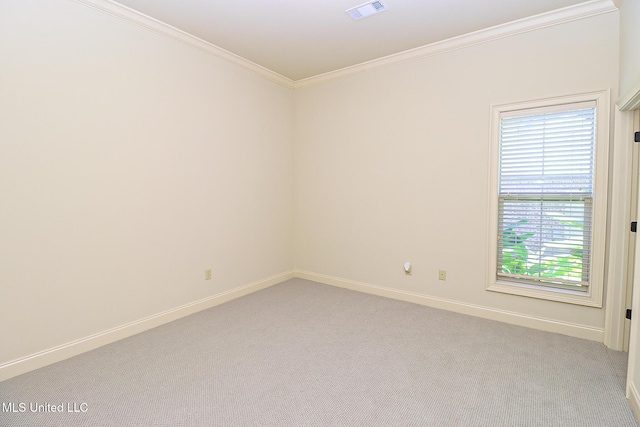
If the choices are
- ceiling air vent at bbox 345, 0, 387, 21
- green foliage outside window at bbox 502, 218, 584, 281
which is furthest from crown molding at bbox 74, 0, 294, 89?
green foliage outside window at bbox 502, 218, 584, 281

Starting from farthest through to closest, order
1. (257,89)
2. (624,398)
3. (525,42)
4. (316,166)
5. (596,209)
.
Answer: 1. (316,166)
2. (257,89)
3. (525,42)
4. (596,209)
5. (624,398)

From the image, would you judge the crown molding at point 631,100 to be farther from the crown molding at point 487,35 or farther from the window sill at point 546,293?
the window sill at point 546,293

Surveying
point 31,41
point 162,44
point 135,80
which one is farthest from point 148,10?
point 31,41

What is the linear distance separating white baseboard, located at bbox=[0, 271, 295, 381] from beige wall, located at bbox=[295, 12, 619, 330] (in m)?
1.39

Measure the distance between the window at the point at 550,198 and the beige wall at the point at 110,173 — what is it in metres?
2.74

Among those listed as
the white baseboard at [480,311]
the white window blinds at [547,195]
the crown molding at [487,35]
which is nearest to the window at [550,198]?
the white window blinds at [547,195]

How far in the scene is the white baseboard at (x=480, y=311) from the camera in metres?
2.84

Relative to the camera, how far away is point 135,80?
2.88 meters

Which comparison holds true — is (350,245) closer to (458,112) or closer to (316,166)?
(316,166)

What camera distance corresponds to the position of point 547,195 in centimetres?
299

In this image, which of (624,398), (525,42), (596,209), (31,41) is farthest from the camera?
(525,42)

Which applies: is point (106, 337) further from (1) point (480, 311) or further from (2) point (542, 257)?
(2) point (542, 257)

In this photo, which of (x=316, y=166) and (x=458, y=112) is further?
(x=316, y=166)

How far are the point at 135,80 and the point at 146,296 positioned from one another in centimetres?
191
